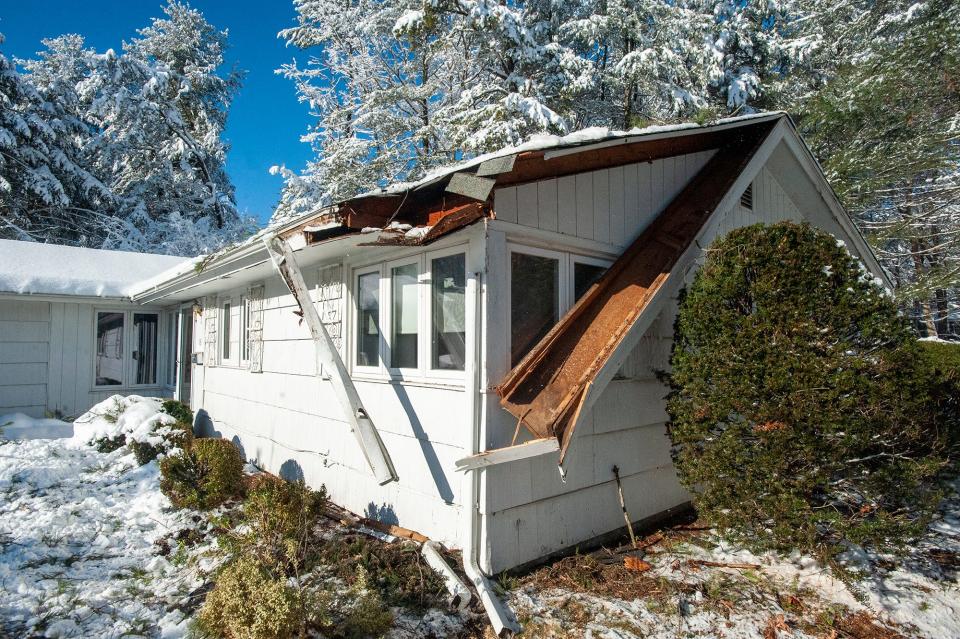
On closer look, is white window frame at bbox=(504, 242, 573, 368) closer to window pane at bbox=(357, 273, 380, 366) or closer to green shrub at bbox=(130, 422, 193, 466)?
window pane at bbox=(357, 273, 380, 366)

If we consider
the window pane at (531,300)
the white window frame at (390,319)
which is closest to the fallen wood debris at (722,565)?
the window pane at (531,300)

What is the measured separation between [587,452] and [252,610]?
2734 mm

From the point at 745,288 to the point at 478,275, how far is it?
1.98 metres

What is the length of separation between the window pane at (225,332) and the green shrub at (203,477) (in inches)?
118

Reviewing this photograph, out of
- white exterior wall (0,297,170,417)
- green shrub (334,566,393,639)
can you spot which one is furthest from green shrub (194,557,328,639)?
white exterior wall (0,297,170,417)

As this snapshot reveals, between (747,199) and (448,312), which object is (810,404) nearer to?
(448,312)

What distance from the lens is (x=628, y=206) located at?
4988 millimetres

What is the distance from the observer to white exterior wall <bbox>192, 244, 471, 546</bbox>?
13.7ft

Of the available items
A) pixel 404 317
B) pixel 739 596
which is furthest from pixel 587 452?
pixel 404 317

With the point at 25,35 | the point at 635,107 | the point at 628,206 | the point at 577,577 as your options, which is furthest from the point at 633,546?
the point at 25,35

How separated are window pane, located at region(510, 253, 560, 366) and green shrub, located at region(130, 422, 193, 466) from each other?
17.0 ft

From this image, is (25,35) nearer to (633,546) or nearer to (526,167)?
(526,167)

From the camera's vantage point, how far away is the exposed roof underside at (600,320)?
3.55m

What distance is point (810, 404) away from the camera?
134 inches
